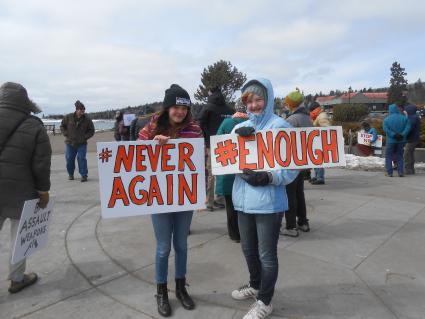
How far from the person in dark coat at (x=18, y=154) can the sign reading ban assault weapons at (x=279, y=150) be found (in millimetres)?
1543

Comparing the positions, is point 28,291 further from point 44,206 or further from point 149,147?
point 149,147

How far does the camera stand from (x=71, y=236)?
15.6ft

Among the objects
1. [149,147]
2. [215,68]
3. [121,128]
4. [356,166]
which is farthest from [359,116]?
[149,147]

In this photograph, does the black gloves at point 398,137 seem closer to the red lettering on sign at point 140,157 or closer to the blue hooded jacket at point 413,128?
the blue hooded jacket at point 413,128

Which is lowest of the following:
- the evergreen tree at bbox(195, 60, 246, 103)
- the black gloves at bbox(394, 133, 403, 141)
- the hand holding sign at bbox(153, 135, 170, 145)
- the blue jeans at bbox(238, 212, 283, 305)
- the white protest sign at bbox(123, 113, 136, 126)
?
the blue jeans at bbox(238, 212, 283, 305)

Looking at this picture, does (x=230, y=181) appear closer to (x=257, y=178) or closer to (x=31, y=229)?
(x=257, y=178)

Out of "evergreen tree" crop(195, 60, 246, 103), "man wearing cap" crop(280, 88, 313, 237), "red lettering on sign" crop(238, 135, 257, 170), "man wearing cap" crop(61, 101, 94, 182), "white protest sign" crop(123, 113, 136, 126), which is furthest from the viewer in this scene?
"evergreen tree" crop(195, 60, 246, 103)

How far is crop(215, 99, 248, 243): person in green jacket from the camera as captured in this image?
4.17 metres

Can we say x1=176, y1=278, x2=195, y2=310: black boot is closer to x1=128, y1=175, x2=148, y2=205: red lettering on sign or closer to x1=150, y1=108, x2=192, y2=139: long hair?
x1=128, y1=175, x2=148, y2=205: red lettering on sign

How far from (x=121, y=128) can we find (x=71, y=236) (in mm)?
6253

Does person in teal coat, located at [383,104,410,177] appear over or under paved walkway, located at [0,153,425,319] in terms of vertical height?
over

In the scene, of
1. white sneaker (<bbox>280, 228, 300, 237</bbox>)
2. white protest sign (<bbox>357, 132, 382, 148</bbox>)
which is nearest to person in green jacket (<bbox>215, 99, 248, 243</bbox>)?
white sneaker (<bbox>280, 228, 300, 237</bbox>)

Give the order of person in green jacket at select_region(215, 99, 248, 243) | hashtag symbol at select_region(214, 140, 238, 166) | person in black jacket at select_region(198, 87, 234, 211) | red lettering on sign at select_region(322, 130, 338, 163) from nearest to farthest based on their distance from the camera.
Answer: hashtag symbol at select_region(214, 140, 238, 166)
red lettering on sign at select_region(322, 130, 338, 163)
person in green jacket at select_region(215, 99, 248, 243)
person in black jacket at select_region(198, 87, 234, 211)

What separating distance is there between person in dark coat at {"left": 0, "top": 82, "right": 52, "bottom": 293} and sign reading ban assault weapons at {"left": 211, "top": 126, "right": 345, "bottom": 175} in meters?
1.54
